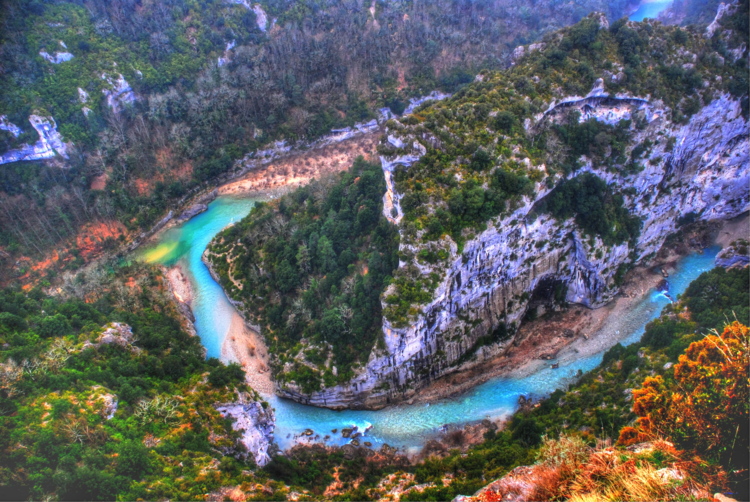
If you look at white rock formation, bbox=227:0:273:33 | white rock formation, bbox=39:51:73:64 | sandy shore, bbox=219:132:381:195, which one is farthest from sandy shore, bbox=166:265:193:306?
white rock formation, bbox=227:0:273:33

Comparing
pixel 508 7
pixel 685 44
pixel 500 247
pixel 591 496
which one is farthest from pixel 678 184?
pixel 508 7

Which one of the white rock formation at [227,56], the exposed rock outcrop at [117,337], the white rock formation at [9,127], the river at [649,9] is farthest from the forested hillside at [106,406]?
the river at [649,9]

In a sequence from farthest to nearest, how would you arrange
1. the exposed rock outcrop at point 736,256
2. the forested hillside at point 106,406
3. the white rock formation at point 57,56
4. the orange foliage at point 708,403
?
the white rock formation at point 57,56
the exposed rock outcrop at point 736,256
the forested hillside at point 106,406
the orange foliage at point 708,403

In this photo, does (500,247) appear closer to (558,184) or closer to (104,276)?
(558,184)

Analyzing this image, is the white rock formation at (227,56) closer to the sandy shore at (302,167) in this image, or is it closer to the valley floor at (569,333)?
the sandy shore at (302,167)

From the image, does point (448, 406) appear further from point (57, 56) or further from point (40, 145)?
point (57, 56)

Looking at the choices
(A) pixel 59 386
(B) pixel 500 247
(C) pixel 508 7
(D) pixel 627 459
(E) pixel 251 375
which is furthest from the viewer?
(C) pixel 508 7

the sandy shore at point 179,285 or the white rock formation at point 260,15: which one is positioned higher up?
the white rock formation at point 260,15

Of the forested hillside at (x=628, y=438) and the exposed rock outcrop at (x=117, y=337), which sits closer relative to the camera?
the forested hillside at (x=628, y=438)
